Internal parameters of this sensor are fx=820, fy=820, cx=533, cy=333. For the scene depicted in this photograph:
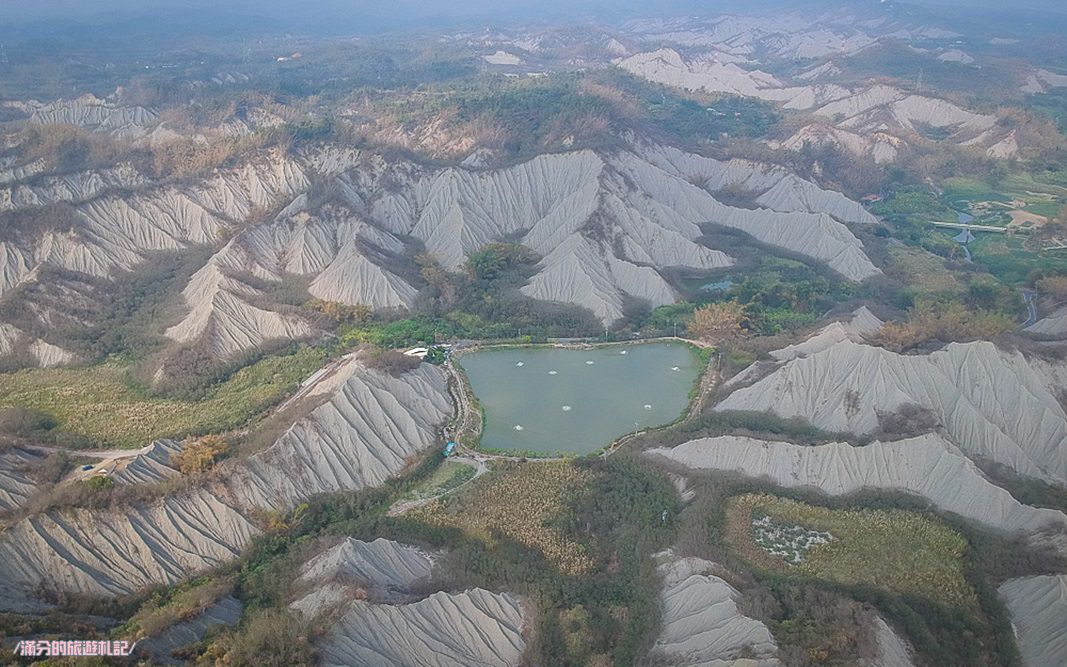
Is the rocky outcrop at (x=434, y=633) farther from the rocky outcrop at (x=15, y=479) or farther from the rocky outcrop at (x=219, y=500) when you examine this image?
the rocky outcrop at (x=15, y=479)

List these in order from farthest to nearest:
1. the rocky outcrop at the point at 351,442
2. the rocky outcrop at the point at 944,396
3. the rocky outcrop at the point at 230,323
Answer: the rocky outcrop at the point at 230,323 < the rocky outcrop at the point at 944,396 < the rocky outcrop at the point at 351,442

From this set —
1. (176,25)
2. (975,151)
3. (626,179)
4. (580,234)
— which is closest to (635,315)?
(580,234)

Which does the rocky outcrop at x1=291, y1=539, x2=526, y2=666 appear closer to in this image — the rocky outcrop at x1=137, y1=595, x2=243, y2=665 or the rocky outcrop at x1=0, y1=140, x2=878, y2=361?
the rocky outcrop at x1=137, y1=595, x2=243, y2=665

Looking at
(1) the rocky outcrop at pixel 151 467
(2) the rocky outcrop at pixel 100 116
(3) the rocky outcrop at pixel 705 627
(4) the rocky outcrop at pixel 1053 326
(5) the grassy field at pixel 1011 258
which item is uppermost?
(2) the rocky outcrop at pixel 100 116

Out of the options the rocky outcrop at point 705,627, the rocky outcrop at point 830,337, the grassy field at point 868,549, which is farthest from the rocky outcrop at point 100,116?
Answer: the rocky outcrop at point 705,627

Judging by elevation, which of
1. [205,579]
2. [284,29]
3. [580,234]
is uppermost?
[284,29]

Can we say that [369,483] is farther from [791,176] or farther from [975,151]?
[975,151]

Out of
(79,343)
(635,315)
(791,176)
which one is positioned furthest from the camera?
(791,176)
